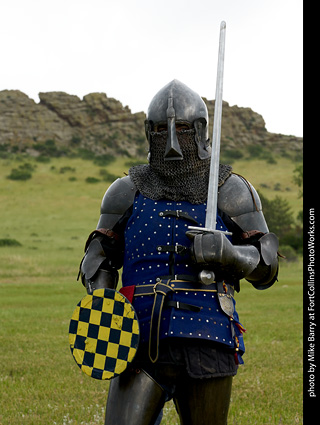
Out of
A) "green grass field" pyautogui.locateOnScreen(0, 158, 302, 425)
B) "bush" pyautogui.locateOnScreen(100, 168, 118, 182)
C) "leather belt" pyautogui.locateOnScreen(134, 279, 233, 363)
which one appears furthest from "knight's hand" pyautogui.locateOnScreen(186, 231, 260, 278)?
"bush" pyautogui.locateOnScreen(100, 168, 118, 182)

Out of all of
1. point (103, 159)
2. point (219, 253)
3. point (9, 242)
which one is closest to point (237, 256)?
point (219, 253)

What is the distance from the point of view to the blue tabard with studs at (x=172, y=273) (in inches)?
134

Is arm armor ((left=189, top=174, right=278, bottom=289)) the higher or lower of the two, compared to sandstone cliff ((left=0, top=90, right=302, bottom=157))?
lower

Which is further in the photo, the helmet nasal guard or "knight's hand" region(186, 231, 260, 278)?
the helmet nasal guard

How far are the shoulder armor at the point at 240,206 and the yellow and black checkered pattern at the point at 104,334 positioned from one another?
0.83 m

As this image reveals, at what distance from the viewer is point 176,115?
Result: 3654 mm

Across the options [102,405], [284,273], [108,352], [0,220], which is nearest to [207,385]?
[108,352]

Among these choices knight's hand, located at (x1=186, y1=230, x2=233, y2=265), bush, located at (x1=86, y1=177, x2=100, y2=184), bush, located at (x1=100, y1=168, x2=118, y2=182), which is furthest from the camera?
bush, located at (x1=100, y1=168, x2=118, y2=182)

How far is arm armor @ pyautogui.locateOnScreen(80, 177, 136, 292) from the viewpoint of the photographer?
380cm

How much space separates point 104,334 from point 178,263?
0.56m

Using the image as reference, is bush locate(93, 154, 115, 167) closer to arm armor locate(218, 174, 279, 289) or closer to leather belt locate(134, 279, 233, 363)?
arm armor locate(218, 174, 279, 289)

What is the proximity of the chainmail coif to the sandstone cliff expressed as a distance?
71.0 metres

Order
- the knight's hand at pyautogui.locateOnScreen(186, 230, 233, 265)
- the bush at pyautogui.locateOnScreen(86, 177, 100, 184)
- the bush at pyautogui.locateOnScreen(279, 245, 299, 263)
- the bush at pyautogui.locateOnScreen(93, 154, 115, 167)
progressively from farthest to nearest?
the bush at pyautogui.locateOnScreen(93, 154, 115, 167)
the bush at pyautogui.locateOnScreen(86, 177, 100, 184)
the bush at pyautogui.locateOnScreen(279, 245, 299, 263)
the knight's hand at pyautogui.locateOnScreen(186, 230, 233, 265)

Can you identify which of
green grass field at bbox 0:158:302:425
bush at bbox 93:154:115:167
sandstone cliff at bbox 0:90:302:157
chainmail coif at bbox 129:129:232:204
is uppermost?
sandstone cliff at bbox 0:90:302:157
